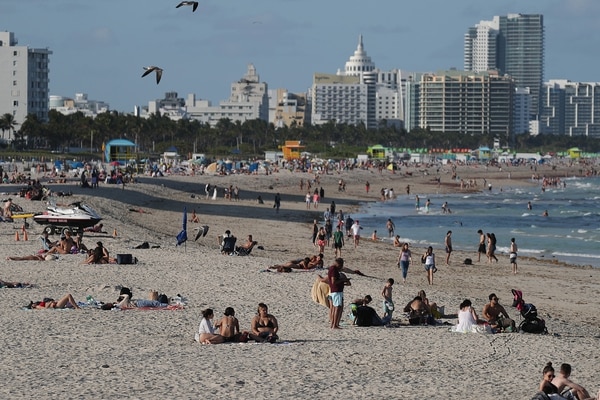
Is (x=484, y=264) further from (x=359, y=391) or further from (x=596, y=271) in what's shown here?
(x=359, y=391)

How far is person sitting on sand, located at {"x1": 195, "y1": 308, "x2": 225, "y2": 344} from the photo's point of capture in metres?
13.7

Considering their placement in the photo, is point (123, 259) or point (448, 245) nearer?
point (123, 259)

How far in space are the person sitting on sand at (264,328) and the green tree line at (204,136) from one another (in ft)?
274

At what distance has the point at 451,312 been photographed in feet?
58.1

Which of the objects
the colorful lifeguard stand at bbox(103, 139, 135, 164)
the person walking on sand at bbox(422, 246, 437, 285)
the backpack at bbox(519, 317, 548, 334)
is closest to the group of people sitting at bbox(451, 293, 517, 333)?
the backpack at bbox(519, 317, 548, 334)

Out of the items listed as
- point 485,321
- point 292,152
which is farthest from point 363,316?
point 292,152

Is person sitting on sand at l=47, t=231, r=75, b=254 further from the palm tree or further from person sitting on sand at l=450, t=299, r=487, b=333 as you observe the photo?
the palm tree

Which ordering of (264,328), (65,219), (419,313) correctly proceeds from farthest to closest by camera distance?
1. (65,219)
2. (419,313)
3. (264,328)

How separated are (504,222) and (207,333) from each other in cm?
3379

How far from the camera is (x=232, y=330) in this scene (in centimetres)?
1393

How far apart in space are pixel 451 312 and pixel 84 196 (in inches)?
972

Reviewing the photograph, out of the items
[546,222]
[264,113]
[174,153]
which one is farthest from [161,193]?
[264,113]

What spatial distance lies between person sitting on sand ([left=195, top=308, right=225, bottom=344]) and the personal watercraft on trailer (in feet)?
38.4

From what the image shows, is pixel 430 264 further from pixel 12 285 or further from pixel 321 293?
pixel 12 285
